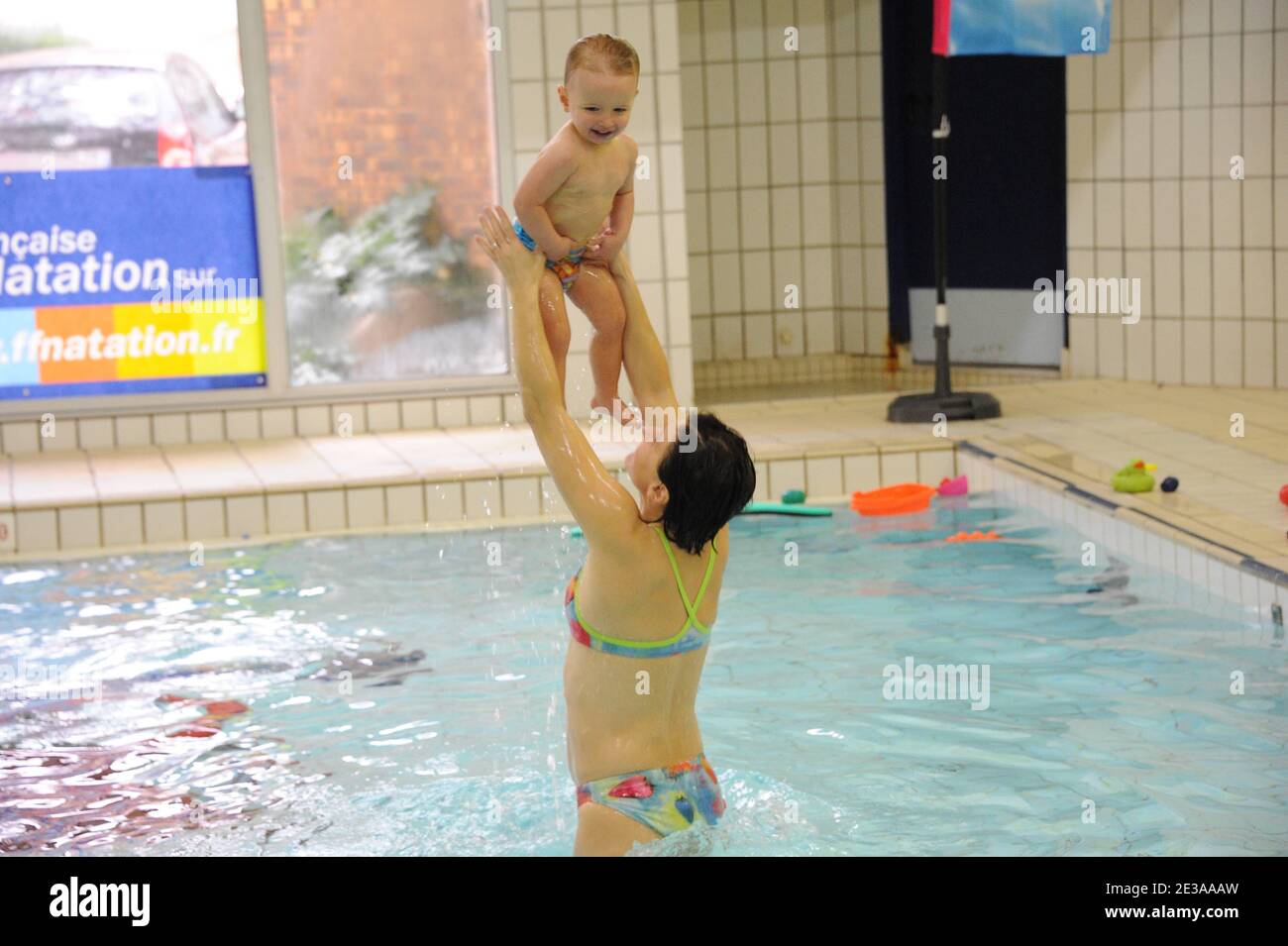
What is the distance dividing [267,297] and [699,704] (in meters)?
4.62

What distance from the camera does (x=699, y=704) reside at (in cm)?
511

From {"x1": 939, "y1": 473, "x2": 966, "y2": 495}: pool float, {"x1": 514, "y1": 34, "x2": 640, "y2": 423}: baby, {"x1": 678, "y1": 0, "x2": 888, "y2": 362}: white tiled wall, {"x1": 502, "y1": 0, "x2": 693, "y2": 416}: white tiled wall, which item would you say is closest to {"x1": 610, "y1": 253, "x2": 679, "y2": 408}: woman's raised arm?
{"x1": 514, "y1": 34, "x2": 640, "y2": 423}: baby

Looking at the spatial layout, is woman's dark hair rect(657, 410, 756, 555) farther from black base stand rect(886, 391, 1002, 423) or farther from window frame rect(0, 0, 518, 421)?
window frame rect(0, 0, 518, 421)

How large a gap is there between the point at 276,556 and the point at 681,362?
8.94ft

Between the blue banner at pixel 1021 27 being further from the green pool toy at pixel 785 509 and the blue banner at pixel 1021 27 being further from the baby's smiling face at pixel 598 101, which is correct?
the baby's smiling face at pixel 598 101

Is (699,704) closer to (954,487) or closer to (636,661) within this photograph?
(636,661)

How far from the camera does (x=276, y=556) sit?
23.3 feet

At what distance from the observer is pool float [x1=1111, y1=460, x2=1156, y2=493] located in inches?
258

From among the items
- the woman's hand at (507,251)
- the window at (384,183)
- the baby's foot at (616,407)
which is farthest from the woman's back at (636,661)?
the window at (384,183)

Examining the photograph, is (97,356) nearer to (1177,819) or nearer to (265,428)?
(265,428)

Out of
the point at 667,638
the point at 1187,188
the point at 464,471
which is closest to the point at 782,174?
the point at 1187,188

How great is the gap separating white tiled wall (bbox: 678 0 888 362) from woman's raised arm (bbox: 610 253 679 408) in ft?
23.5

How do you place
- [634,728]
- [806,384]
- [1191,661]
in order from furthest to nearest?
1. [806,384]
2. [1191,661]
3. [634,728]
